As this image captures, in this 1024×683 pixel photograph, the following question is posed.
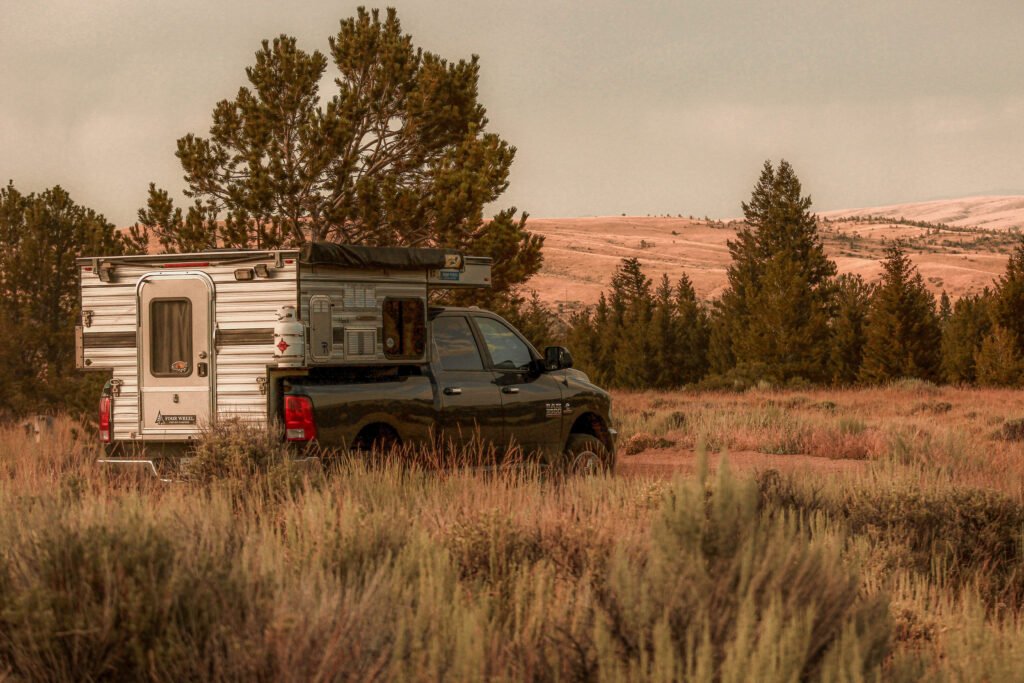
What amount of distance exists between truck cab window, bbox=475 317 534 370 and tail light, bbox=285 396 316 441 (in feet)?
7.54

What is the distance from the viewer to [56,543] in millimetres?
5102

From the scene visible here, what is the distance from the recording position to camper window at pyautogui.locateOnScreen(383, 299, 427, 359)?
34.8 ft

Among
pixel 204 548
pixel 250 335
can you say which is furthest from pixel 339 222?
pixel 204 548

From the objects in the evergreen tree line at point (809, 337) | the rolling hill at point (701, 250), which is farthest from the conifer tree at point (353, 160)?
the rolling hill at point (701, 250)

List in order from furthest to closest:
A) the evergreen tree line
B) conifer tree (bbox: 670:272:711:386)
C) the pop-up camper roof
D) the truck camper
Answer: conifer tree (bbox: 670:272:711:386) → the evergreen tree line → the pop-up camper roof → the truck camper

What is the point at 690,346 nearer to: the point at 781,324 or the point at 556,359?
the point at 781,324

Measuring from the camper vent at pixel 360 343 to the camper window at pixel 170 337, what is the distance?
134 cm

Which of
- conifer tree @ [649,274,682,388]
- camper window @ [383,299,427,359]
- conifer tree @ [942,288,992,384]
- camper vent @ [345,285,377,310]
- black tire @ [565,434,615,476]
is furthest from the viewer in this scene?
conifer tree @ [649,274,682,388]

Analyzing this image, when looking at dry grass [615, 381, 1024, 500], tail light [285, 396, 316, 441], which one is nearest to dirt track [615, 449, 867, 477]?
dry grass [615, 381, 1024, 500]

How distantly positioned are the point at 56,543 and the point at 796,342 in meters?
43.4

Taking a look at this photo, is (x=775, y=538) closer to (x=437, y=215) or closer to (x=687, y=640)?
(x=687, y=640)

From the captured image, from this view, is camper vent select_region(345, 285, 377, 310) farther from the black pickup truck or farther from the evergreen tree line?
the evergreen tree line

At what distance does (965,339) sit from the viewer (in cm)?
4825

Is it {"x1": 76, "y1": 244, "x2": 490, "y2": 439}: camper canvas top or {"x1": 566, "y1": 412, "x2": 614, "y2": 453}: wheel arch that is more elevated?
{"x1": 76, "y1": 244, "x2": 490, "y2": 439}: camper canvas top
